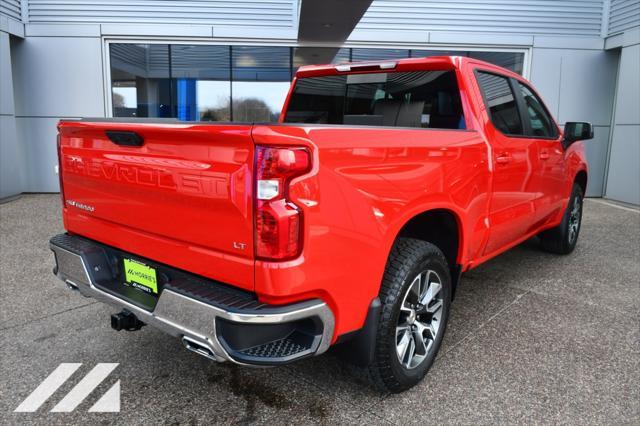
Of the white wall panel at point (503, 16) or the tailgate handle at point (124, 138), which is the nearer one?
the tailgate handle at point (124, 138)

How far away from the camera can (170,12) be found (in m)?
10.2

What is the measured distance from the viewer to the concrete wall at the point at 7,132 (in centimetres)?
921

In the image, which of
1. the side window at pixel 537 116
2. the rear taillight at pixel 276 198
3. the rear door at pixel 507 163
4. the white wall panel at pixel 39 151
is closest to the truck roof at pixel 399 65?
the rear door at pixel 507 163

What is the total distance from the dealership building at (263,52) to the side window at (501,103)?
21.1 ft

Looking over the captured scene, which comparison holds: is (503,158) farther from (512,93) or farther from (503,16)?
(503,16)

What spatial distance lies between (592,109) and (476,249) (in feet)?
30.0

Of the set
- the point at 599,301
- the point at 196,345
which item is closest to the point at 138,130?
the point at 196,345

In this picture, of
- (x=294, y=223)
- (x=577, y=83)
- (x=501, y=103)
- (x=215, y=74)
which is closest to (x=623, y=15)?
(x=577, y=83)

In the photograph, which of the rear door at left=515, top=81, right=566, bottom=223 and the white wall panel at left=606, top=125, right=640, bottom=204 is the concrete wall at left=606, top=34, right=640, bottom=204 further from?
the rear door at left=515, top=81, right=566, bottom=223

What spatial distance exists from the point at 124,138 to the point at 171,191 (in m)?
0.42

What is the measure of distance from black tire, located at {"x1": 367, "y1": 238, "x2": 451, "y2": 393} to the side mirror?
100 inches

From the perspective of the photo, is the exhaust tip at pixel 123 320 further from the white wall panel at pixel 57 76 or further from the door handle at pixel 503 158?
the white wall panel at pixel 57 76

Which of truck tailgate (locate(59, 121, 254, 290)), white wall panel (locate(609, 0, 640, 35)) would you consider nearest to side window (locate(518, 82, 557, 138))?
Answer: truck tailgate (locate(59, 121, 254, 290))

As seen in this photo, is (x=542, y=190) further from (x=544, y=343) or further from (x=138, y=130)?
(x=138, y=130)
